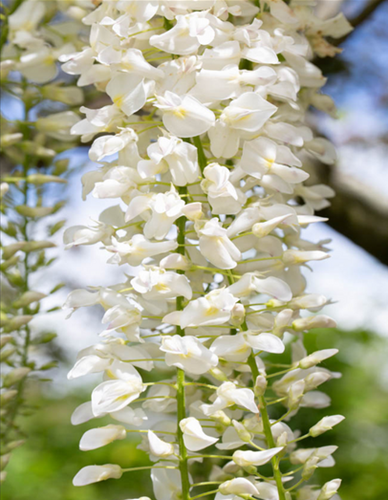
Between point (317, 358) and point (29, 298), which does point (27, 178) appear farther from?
point (317, 358)

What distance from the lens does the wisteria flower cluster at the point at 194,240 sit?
1.29ft

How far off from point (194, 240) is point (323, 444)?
1052mm

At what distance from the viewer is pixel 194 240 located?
0.51 metres

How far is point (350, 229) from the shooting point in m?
1.07

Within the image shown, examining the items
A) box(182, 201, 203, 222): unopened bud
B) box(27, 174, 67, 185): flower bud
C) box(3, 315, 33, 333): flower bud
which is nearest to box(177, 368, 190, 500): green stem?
box(182, 201, 203, 222): unopened bud

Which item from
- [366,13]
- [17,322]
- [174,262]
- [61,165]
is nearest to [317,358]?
[174,262]

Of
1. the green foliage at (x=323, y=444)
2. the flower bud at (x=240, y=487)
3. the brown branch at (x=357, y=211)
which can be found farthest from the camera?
the green foliage at (x=323, y=444)

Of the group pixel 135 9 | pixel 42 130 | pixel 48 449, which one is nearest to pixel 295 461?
pixel 135 9

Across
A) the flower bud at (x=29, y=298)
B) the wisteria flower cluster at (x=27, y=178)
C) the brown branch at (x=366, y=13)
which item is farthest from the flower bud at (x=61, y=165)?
the brown branch at (x=366, y=13)

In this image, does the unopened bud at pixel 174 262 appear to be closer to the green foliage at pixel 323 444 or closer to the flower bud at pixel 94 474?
the flower bud at pixel 94 474

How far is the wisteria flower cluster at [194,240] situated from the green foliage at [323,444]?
3.09ft

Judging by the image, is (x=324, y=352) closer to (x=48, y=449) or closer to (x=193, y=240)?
(x=193, y=240)

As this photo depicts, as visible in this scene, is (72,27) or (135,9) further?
(72,27)

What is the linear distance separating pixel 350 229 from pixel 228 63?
69 centimetres
